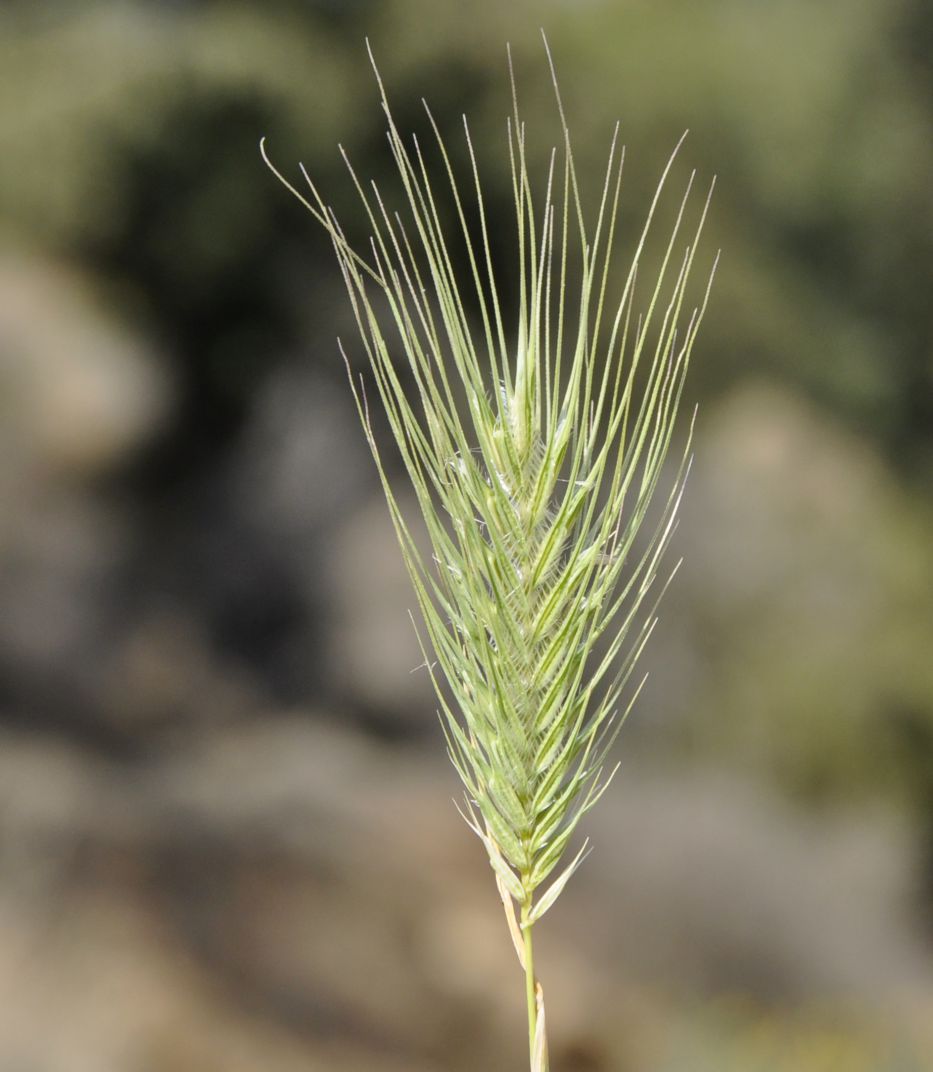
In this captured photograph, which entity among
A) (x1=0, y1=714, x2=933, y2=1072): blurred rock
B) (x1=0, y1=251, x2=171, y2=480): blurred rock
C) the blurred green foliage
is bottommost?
(x1=0, y1=714, x2=933, y2=1072): blurred rock

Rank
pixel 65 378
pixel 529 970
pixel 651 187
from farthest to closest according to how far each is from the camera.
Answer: pixel 651 187 → pixel 65 378 → pixel 529 970

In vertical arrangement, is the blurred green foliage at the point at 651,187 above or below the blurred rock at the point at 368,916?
above

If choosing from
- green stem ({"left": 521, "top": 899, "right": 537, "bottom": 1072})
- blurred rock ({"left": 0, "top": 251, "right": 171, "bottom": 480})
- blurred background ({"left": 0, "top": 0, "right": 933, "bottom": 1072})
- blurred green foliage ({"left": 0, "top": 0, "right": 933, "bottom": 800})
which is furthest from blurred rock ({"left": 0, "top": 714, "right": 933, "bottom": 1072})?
green stem ({"left": 521, "top": 899, "right": 537, "bottom": 1072})

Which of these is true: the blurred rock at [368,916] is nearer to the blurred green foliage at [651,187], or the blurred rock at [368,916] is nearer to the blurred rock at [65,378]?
the blurred green foliage at [651,187]

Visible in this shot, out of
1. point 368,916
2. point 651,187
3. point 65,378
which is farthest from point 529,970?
point 651,187

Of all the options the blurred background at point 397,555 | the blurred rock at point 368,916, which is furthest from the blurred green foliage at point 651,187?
the blurred rock at point 368,916

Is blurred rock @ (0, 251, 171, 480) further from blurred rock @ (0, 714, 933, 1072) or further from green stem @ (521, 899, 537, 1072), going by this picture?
green stem @ (521, 899, 537, 1072)

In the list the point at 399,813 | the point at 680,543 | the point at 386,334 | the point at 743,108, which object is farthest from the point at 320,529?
the point at 743,108

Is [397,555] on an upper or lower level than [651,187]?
lower

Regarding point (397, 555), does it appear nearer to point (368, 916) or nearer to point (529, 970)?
point (368, 916)
